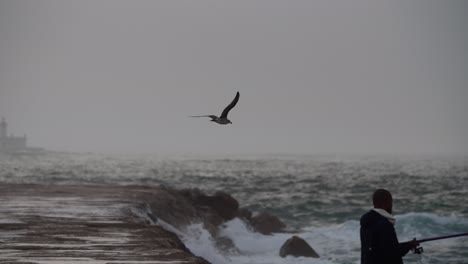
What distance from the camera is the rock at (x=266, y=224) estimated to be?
26.7 metres

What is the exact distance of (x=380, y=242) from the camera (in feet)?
25.2

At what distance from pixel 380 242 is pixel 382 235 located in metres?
0.07

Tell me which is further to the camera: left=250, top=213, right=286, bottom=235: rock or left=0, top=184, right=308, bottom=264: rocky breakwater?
left=250, top=213, right=286, bottom=235: rock

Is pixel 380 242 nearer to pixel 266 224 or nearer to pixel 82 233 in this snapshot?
pixel 82 233

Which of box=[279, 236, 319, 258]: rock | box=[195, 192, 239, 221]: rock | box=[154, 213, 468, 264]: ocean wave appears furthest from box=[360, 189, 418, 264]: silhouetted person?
box=[195, 192, 239, 221]: rock

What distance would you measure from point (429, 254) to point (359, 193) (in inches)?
1172

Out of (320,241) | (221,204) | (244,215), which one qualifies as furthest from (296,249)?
(244,215)

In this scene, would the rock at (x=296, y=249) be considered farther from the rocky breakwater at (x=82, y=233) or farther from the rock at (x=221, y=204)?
the rock at (x=221, y=204)

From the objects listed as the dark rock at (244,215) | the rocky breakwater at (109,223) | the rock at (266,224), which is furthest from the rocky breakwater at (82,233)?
the dark rock at (244,215)

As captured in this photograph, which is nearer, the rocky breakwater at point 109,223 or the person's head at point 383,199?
the person's head at point 383,199

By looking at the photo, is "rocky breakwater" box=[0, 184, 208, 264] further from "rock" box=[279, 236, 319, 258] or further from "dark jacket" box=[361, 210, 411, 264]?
"dark jacket" box=[361, 210, 411, 264]

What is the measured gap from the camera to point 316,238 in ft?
88.9

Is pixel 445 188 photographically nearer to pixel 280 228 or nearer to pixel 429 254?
pixel 280 228

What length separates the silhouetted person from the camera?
Answer: 25.2ft
